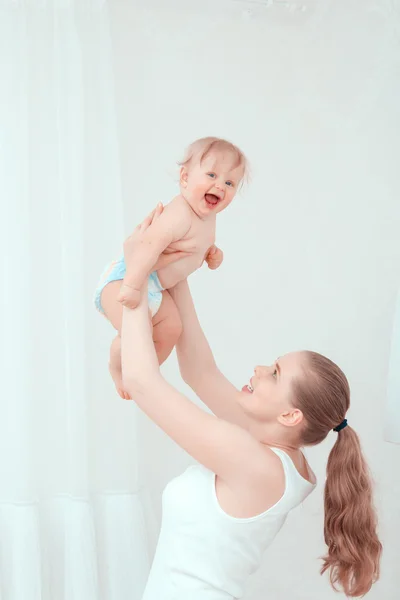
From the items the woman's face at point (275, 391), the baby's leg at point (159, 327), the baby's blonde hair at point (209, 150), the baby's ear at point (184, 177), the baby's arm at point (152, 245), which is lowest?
the woman's face at point (275, 391)

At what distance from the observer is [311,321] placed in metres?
2.50

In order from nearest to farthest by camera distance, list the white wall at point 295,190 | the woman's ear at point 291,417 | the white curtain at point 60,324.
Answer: the woman's ear at point 291,417 < the white curtain at point 60,324 < the white wall at point 295,190

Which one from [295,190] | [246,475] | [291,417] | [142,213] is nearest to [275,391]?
[291,417]

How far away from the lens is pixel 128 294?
4.36 feet

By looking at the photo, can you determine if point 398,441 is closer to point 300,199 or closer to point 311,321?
point 311,321

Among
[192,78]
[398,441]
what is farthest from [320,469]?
[192,78]

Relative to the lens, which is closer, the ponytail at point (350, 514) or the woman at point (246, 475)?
the woman at point (246, 475)

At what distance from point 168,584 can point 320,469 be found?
1.17 m

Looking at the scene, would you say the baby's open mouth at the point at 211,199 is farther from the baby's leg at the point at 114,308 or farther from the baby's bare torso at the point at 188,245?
the baby's leg at the point at 114,308

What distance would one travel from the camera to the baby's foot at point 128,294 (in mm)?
1330

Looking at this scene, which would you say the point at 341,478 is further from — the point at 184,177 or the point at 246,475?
the point at 184,177

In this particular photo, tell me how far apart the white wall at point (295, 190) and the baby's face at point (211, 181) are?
0.99 metres

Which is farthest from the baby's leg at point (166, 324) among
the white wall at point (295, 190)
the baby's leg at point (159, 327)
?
the white wall at point (295, 190)

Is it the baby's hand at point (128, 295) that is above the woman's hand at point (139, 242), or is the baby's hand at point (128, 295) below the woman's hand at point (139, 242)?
below
